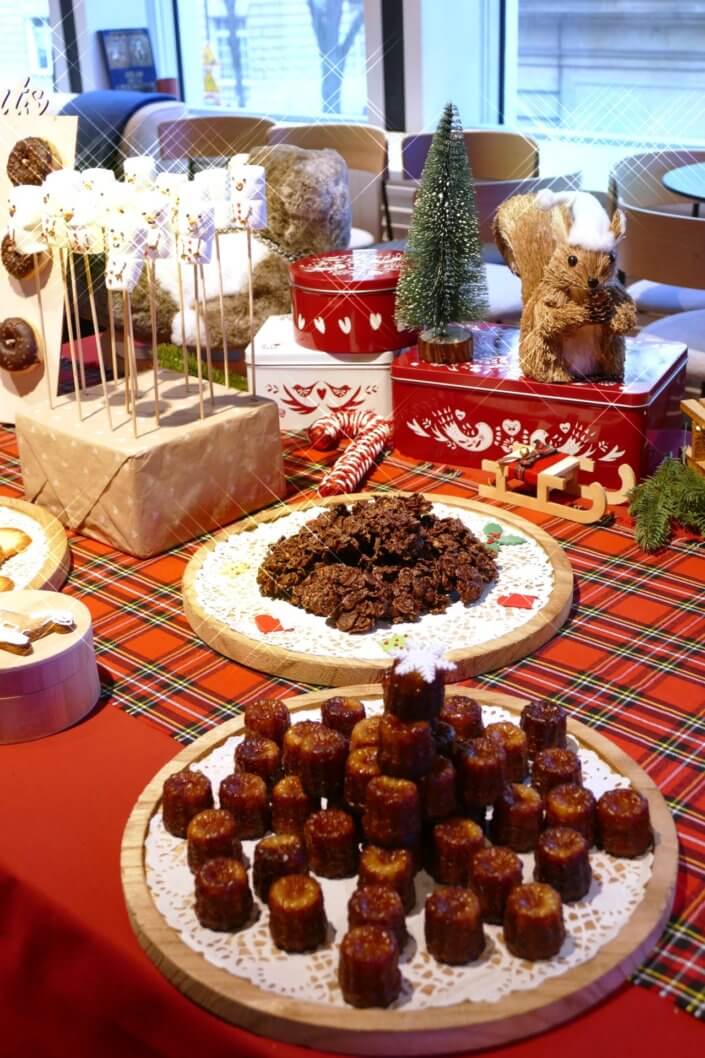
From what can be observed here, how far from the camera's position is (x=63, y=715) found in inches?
52.8

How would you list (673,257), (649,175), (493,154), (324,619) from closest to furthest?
1. (324,619)
2. (673,257)
3. (649,175)
4. (493,154)

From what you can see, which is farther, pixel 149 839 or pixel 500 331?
pixel 500 331

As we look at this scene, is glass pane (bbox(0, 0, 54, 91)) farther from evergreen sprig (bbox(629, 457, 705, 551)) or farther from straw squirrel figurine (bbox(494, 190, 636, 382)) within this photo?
evergreen sprig (bbox(629, 457, 705, 551))

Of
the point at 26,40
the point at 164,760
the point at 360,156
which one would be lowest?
the point at 164,760

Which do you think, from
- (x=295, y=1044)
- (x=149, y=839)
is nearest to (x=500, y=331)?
(x=149, y=839)

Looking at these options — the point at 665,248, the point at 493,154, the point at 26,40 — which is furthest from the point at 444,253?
the point at 26,40

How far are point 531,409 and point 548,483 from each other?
0.16 m

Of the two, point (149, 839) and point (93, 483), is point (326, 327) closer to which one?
point (93, 483)

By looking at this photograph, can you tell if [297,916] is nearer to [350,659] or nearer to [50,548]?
[350,659]

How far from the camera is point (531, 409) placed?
193cm

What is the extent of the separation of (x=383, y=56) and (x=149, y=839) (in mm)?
4198

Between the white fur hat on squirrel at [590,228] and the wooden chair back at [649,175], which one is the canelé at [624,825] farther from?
the wooden chair back at [649,175]

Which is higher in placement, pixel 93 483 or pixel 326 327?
pixel 326 327

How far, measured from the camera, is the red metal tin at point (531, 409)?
185 cm
